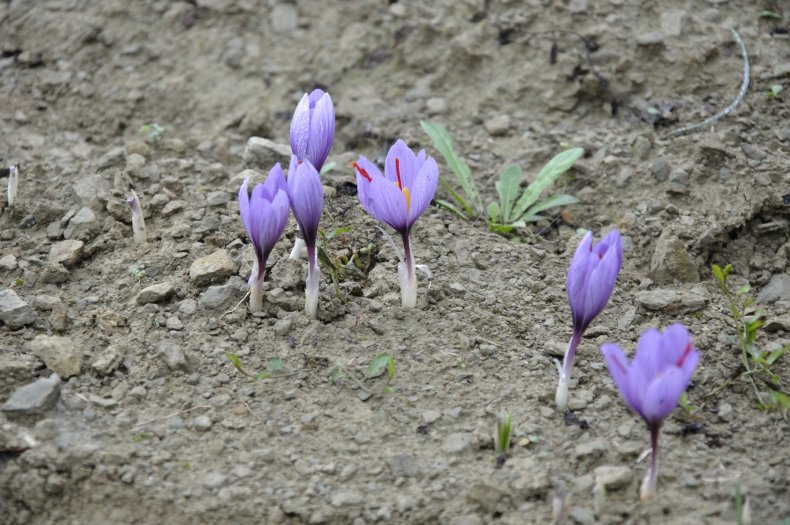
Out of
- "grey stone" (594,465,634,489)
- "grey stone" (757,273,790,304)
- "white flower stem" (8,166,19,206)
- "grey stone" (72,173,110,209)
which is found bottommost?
"grey stone" (757,273,790,304)

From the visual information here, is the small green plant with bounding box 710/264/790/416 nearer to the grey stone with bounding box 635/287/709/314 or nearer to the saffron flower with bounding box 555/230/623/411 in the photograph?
the grey stone with bounding box 635/287/709/314

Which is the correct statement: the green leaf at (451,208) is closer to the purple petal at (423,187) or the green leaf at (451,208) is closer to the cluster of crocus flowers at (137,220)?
the purple petal at (423,187)

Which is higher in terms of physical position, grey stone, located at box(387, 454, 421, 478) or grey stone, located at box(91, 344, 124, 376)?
grey stone, located at box(91, 344, 124, 376)

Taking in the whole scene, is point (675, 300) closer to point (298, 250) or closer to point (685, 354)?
point (685, 354)

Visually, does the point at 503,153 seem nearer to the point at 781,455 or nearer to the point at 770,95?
the point at 770,95

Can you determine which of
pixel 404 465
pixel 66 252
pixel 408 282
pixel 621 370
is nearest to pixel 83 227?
pixel 66 252

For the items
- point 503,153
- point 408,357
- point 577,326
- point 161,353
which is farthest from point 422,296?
point 503,153

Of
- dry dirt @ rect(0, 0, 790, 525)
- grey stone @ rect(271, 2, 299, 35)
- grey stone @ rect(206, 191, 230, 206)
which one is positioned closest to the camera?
dry dirt @ rect(0, 0, 790, 525)

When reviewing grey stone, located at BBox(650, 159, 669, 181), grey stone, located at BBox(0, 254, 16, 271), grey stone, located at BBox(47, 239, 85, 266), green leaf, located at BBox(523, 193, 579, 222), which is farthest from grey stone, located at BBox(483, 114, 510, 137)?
grey stone, located at BBox(0, 254, 16, 271)
